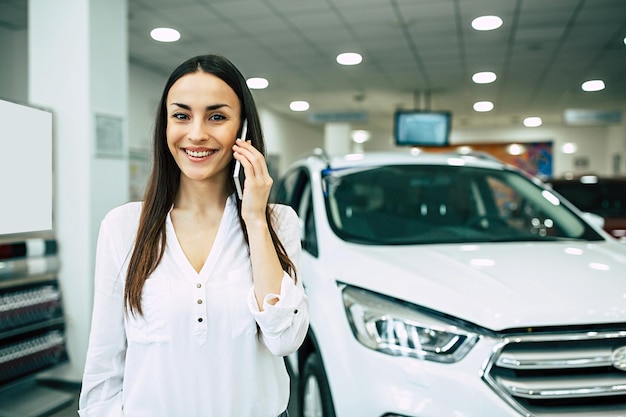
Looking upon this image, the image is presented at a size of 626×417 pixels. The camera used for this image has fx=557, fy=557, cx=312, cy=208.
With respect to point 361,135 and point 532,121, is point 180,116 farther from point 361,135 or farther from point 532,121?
point 361,135

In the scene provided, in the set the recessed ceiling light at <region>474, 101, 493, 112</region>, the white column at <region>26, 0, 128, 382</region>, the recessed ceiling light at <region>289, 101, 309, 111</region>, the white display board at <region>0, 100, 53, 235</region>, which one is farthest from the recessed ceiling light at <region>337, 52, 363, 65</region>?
the white display board at <region>0, 100, 53, 235</region>

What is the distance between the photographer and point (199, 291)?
46.7 inches

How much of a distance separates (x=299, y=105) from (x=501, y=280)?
1101cm

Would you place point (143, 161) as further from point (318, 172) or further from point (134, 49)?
point (318, 172)

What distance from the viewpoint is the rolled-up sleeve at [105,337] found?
1.23 metres

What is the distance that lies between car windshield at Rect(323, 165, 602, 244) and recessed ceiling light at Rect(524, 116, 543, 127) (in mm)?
13566

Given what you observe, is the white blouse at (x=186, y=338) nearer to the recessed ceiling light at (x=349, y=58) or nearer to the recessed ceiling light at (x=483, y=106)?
the recessed ceiling light at (x=349, y=58)

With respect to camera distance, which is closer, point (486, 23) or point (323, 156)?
point (323, 156)

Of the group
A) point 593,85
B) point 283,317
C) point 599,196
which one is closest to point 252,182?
point 283,317

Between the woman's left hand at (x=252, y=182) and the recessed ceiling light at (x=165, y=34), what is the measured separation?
232 inches

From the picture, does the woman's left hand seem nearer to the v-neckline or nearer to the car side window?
the v-neckline

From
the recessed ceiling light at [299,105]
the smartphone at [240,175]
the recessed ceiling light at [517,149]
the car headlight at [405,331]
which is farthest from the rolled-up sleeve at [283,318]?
the recessed ceiling light at [517,149]

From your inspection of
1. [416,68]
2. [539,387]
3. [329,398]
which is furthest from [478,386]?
[416,68]

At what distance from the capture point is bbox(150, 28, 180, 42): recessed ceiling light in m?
6.59
